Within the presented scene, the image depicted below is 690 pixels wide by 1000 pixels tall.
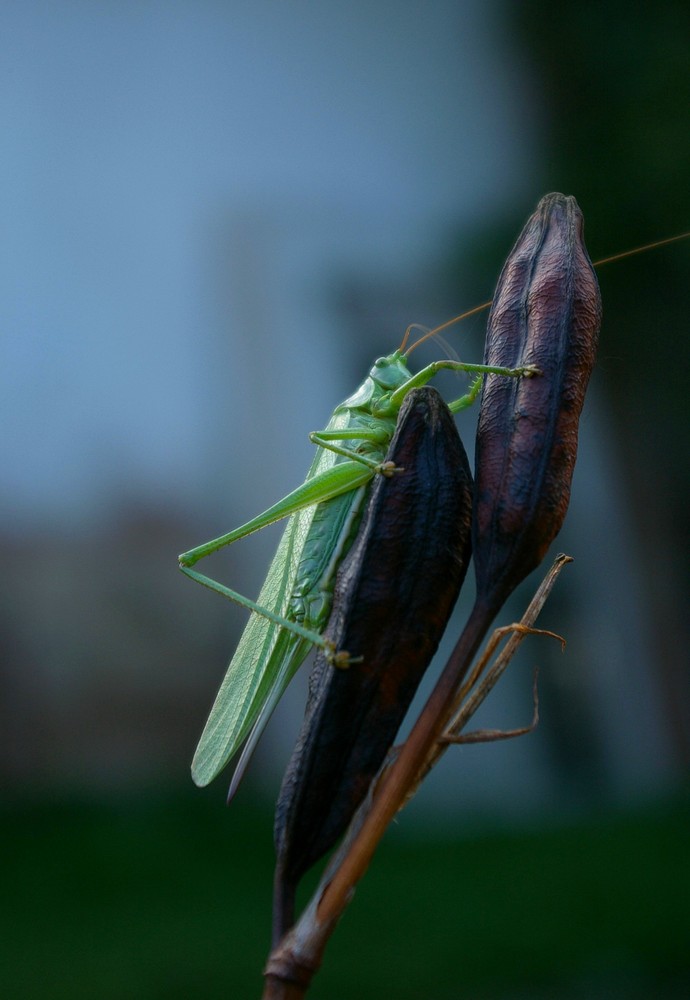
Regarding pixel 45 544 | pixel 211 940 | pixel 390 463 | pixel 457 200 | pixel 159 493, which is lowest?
pixel 211 940

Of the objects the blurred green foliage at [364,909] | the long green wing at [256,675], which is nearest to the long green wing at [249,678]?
the long green wing at [256,675]

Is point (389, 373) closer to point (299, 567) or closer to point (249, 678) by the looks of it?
point (299, 567)

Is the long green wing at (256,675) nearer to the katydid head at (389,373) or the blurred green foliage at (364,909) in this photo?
the katydid head at (389,373)

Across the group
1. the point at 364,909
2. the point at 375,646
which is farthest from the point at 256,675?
the point at 364,909

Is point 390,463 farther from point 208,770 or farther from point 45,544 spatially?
point 45,544

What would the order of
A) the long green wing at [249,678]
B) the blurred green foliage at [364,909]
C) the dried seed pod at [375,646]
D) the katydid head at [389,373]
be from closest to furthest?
the dried seed pod at [375,646], the long green wing at [249,678], the katydid head at [389,373], the blurred green foliage at [364,909]

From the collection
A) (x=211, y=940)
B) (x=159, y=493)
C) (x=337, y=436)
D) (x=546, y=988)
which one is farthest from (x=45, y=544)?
(x=337, y=436)
